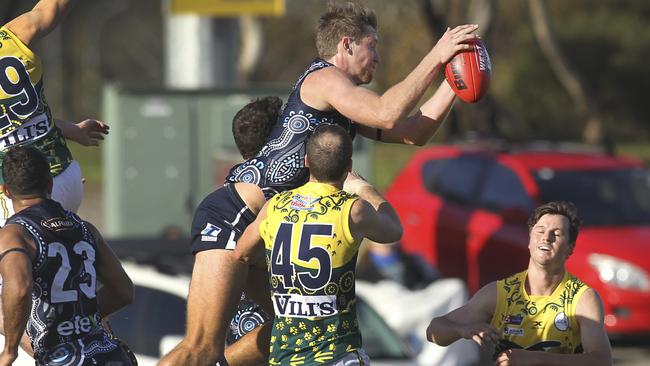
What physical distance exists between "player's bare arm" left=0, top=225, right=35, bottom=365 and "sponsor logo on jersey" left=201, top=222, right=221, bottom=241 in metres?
0.91

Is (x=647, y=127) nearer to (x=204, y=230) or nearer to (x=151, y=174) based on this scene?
(x=151, y=174)

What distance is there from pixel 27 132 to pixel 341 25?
1.47 metres

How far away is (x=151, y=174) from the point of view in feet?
53.8

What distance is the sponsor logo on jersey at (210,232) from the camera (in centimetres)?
603

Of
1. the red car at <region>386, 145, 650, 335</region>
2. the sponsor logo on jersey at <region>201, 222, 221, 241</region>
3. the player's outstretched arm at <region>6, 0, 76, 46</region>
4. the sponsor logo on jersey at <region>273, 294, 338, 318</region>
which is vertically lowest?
the red car at <region>386, 145, 650, 335</region>

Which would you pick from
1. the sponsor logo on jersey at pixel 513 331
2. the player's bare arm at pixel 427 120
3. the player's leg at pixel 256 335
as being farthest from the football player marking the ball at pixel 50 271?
the sponsor logo on jersey at pixel 513 331

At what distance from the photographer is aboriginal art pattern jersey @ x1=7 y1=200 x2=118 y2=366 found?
547cm

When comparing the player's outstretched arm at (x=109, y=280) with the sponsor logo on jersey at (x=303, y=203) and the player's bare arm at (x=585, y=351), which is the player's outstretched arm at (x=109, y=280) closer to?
the sponsor logo on jersey at (x=303, y=203)

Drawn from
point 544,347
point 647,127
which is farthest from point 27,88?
point 647,127

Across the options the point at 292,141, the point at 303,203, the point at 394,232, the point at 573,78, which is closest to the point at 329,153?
the point at 303,203

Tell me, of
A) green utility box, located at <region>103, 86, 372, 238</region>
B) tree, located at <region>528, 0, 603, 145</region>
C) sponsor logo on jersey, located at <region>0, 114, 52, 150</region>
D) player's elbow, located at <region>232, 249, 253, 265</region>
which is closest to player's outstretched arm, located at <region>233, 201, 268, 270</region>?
player's elbow, located at <region>232, 249, 253, 265</region>

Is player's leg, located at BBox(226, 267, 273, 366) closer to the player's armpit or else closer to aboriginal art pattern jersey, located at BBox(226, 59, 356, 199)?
aboriginal art pattern jersey, located at BBox(226, 59, 356, 199)

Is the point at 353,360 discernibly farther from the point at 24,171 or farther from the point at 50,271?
the point at 24,171

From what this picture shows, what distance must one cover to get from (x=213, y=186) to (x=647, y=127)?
24527 mm
